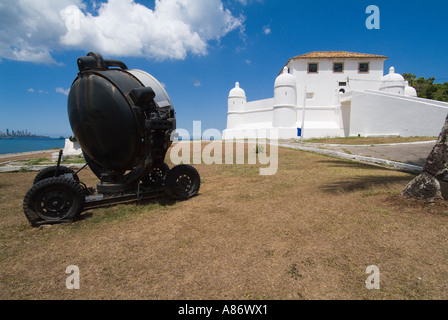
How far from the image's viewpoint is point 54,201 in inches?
162

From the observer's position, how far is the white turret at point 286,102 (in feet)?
94.6

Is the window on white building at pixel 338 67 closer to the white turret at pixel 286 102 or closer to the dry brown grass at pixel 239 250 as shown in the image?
the white turret at pixel 286 102

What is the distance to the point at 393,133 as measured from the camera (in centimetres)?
2272

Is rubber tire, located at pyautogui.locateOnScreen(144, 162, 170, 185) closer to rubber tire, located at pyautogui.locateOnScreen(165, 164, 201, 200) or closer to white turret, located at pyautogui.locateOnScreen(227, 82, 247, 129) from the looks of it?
rubber tire, located at pyautogui.locateOnScreen(165, 164, 201, 200)

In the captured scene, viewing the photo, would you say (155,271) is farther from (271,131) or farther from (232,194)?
(271,131)

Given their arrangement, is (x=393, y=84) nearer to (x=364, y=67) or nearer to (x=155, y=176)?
A: (x=364, y=67)

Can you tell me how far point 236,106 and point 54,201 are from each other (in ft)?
112

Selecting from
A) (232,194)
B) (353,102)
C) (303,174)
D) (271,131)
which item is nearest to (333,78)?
(353,102)

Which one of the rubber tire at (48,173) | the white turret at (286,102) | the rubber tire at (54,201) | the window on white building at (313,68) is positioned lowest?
the rubber tire at (54,201)

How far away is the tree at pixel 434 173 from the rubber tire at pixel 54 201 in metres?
6.31

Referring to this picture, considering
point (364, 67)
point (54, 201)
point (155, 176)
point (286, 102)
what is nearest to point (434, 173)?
point (155, 176)

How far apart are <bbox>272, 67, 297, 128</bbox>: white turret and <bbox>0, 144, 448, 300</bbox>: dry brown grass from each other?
24320 millimetres

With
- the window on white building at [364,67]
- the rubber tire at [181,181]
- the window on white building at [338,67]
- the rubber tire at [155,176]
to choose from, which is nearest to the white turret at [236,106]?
the window on white building at [338,67]

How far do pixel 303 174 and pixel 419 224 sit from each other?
4.41 m
